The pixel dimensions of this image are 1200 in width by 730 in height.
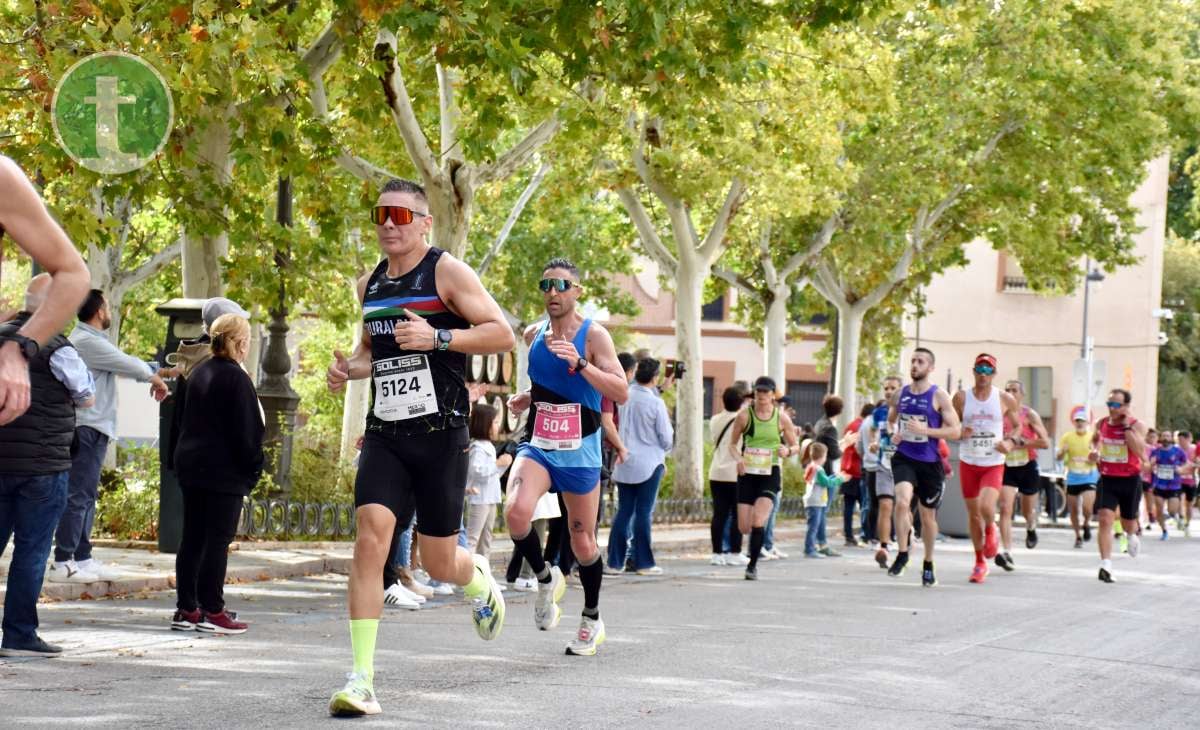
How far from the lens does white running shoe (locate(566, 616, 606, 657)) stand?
9.76 metres

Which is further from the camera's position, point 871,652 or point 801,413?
point 801,413

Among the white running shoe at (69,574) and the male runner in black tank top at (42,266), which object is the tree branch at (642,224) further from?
the male runner in black tank top at (42,266)

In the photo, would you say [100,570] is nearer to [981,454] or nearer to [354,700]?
[354,700]

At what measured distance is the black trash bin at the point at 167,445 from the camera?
14586 mm

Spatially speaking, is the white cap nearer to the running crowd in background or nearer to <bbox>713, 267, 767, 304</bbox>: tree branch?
the running crowd in background

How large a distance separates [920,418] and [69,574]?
740 centimetres

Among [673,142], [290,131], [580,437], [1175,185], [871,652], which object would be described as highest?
[1175,185]

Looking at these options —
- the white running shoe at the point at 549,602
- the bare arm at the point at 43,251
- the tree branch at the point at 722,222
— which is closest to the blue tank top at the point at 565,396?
the white running shoe at the point at 549,602

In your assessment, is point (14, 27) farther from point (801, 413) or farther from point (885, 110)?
point (801, 413)

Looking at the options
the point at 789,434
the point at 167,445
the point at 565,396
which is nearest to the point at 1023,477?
the point at 789,434

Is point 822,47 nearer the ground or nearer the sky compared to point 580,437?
nearer the sky

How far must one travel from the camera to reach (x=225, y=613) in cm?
1069

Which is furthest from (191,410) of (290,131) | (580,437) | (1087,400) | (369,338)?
(1087,400)

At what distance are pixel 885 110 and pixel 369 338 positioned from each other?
19.2m
